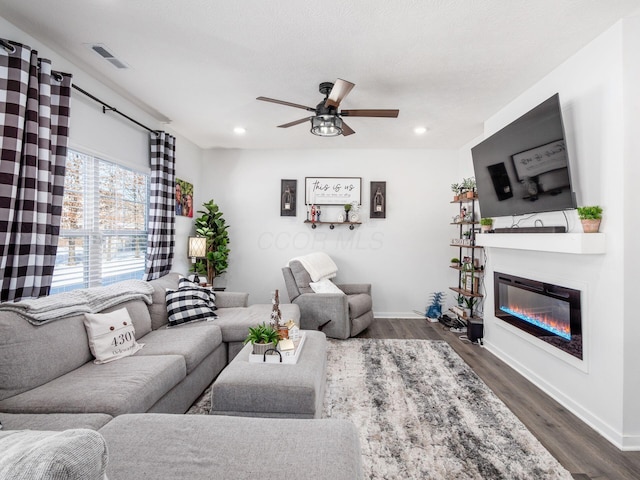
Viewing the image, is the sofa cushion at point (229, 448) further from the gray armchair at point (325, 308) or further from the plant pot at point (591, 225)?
the gray armchair at point (325, 308)

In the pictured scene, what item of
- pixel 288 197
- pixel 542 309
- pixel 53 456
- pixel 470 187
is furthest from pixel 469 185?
pixel 53 456

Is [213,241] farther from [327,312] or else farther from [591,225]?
[591,225]

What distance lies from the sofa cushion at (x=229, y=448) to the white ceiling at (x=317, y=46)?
7.20ft

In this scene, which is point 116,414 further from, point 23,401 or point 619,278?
point 619,278

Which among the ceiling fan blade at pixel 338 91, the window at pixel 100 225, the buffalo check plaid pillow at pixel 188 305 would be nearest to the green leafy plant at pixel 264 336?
the buffalo check plaid pillow at pixel 188 305

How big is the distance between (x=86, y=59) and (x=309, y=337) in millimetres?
2819

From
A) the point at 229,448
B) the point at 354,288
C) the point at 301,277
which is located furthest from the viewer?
the point at 354,288

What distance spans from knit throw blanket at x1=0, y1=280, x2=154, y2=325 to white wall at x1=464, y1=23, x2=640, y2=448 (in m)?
3.48

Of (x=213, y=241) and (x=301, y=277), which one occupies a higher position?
(x=213, y=241)

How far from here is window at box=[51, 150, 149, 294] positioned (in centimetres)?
261

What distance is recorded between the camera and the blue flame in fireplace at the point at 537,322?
2462 millimetres

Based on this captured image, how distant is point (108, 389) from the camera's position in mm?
1716

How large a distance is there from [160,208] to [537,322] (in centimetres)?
391

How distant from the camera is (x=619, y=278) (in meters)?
2.00
